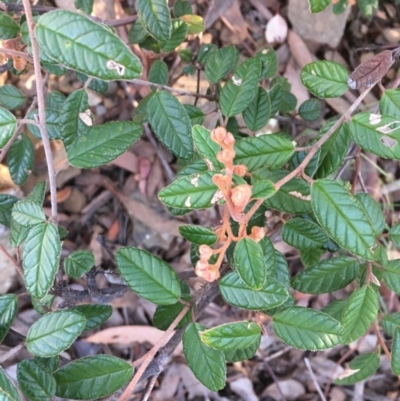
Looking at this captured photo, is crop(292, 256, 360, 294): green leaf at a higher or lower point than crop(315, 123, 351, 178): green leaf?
lower

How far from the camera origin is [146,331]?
202 cm

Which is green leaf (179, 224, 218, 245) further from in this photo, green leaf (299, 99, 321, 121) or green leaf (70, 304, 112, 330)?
green leaf (299, 99, 321, 121)

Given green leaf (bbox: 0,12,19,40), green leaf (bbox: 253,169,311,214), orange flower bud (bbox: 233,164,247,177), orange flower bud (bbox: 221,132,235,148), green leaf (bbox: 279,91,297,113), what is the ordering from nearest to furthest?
1. orange flower bud (bbox: 221,132,235,148)
2. orange flower bud (bbox: 233,164,247,177)
3. green leaf (bbox: 253,169,311,214)
4. green leaf (bbox: 0,12,19,40)
5. green leaf (bbox: 279,91,297,113)

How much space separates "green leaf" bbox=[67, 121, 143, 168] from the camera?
1.10 meters

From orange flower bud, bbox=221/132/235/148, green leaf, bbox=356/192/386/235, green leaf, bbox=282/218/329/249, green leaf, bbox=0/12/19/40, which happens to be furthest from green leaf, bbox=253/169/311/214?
green leaf, bbox=0/12/19/40

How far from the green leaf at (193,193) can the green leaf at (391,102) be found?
1.34ft

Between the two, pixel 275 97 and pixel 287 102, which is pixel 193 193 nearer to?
pixel 275 97

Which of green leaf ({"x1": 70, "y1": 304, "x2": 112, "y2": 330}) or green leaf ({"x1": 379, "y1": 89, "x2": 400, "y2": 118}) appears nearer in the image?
green leaf ({"x1": 379, "y1": 89, "x2": 400, "y2": 118})

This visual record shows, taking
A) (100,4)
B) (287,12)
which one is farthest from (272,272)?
(287,12)

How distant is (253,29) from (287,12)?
16 centimetres

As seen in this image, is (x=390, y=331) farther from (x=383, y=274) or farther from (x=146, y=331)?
(x=146, y=331)

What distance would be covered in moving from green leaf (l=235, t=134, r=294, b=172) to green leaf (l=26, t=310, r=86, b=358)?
447 mm

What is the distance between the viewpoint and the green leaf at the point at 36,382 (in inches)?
40.9

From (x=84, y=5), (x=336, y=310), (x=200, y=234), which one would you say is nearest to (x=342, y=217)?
(x=200, y=234)
